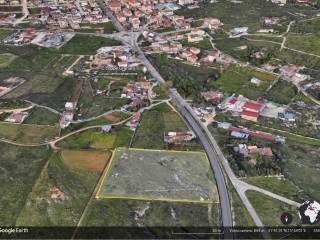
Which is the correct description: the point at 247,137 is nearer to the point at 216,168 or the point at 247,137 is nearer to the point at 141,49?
the point at 216,168

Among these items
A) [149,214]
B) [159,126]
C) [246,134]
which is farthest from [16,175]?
[246,134]

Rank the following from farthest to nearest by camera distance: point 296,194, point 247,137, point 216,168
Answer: point 247,137
point 216,168
point 296,194

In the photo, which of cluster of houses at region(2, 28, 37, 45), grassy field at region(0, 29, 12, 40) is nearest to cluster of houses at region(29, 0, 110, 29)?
cluster of houses at region(2, 28, 37, 45)

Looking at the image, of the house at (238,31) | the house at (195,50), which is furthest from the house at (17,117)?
the house at (238,31)

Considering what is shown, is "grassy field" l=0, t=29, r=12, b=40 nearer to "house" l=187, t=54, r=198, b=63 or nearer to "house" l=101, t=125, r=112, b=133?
"house" l=187, t=54, r=198, b=63

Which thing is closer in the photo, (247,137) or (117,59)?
(247,137)

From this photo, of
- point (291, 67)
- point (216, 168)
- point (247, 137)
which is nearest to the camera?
point (216, 168)

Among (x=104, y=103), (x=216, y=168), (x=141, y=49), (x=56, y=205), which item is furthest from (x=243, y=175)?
(x=141, y=49)
